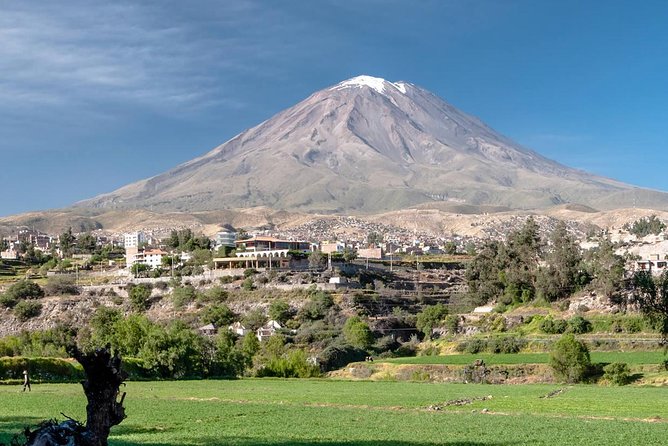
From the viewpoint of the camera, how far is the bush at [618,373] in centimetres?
4466

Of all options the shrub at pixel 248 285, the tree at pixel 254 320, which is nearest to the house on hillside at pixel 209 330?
the tree at pixel 254 320

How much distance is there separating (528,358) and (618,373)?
945 cm

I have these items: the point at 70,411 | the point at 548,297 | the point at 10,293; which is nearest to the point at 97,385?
the point at 70,411

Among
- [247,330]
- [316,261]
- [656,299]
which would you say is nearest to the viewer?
[656,299]

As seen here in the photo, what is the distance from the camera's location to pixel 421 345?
70.2 m

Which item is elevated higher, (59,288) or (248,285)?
(59,288)

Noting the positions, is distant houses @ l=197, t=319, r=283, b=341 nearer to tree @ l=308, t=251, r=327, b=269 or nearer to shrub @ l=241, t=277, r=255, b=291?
shrub @ l=241, t=277, r=255, b=291

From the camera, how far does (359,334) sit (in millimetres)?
70625

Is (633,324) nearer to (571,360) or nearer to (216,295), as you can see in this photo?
(571,360)

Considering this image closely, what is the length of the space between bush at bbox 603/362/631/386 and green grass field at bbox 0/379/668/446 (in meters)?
4.63

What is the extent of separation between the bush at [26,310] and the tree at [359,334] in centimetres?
3932

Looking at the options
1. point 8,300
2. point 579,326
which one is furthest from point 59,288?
point 579,326

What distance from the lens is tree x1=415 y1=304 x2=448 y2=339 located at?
248ft

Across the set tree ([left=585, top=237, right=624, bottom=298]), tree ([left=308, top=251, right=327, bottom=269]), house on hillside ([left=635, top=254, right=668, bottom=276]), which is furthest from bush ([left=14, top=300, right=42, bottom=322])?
house on hillside ([left=635, top=254, right=668, bottom=276])
